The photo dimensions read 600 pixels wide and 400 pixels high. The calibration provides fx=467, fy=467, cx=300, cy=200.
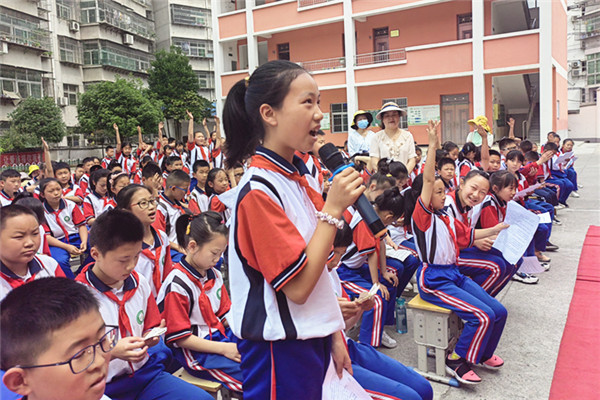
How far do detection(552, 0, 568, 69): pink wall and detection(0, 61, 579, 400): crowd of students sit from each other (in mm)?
13579

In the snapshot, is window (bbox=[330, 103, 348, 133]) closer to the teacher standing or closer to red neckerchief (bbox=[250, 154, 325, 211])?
the teacher standing

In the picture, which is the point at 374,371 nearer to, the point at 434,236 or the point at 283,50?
the point at 434,236

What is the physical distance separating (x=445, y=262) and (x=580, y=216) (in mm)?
5352

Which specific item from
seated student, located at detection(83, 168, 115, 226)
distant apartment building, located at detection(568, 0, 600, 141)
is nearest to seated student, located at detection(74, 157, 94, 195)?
seated student, located at detection(83, 168, 115, 226)

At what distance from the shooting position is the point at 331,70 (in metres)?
17.0

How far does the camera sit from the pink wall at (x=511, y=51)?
518 inches

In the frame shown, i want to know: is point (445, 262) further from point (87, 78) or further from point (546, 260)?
point (87, 78)

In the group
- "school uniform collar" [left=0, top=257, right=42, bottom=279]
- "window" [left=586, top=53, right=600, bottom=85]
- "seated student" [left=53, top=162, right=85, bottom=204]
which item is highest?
"window" [left=586, top=53, right=600, bottom=85]

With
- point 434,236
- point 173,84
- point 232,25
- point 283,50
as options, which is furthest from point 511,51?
point 173,84

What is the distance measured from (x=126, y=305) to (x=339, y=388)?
109 cm

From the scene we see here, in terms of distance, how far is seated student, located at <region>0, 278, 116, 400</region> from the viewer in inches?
43.7

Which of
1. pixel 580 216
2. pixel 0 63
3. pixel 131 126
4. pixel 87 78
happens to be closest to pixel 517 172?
pixel 580 216

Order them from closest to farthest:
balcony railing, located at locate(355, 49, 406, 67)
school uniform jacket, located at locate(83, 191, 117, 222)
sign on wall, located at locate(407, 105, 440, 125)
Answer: school uniform jacket, located at locate(83, 191, 117, 222), sign on wall, located at locate(407, 105, 440, 125), balcony railing, located at locate(355, 49, 406, 67)

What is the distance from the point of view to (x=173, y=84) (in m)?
24.8
